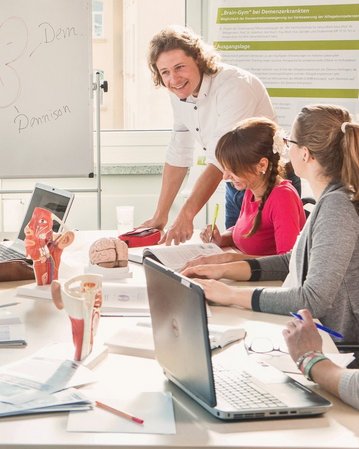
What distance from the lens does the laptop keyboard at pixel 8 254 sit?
249 centimetres

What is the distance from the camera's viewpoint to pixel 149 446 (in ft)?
3.88

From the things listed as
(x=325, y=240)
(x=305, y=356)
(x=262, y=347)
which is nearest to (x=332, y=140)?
(x=325, y=240)

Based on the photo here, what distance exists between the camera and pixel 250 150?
8.18ft

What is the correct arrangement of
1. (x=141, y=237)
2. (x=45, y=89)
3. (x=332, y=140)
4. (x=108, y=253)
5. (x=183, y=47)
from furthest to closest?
(x=45, y=89) → (x=183, y=47) → (x=141, y=237) → (x=108, y=253) → (x=332, y=140)

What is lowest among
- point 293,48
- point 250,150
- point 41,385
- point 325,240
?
point 41,385

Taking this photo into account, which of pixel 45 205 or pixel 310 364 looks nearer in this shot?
pixel 310 364

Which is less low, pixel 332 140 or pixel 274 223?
pixel 332 140

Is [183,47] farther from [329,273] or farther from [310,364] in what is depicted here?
[310,364]

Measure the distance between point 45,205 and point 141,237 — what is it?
1.39ft

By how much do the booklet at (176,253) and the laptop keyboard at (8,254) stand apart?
14.1 inches

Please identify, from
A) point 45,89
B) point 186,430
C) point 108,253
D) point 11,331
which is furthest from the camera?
point 45,89

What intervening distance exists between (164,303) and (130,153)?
299cm

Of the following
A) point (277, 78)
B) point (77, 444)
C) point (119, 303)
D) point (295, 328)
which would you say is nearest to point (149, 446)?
point (77, 444)

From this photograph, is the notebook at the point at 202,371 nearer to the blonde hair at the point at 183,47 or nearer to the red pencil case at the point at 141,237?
the red pencil case at the point at 141,237
